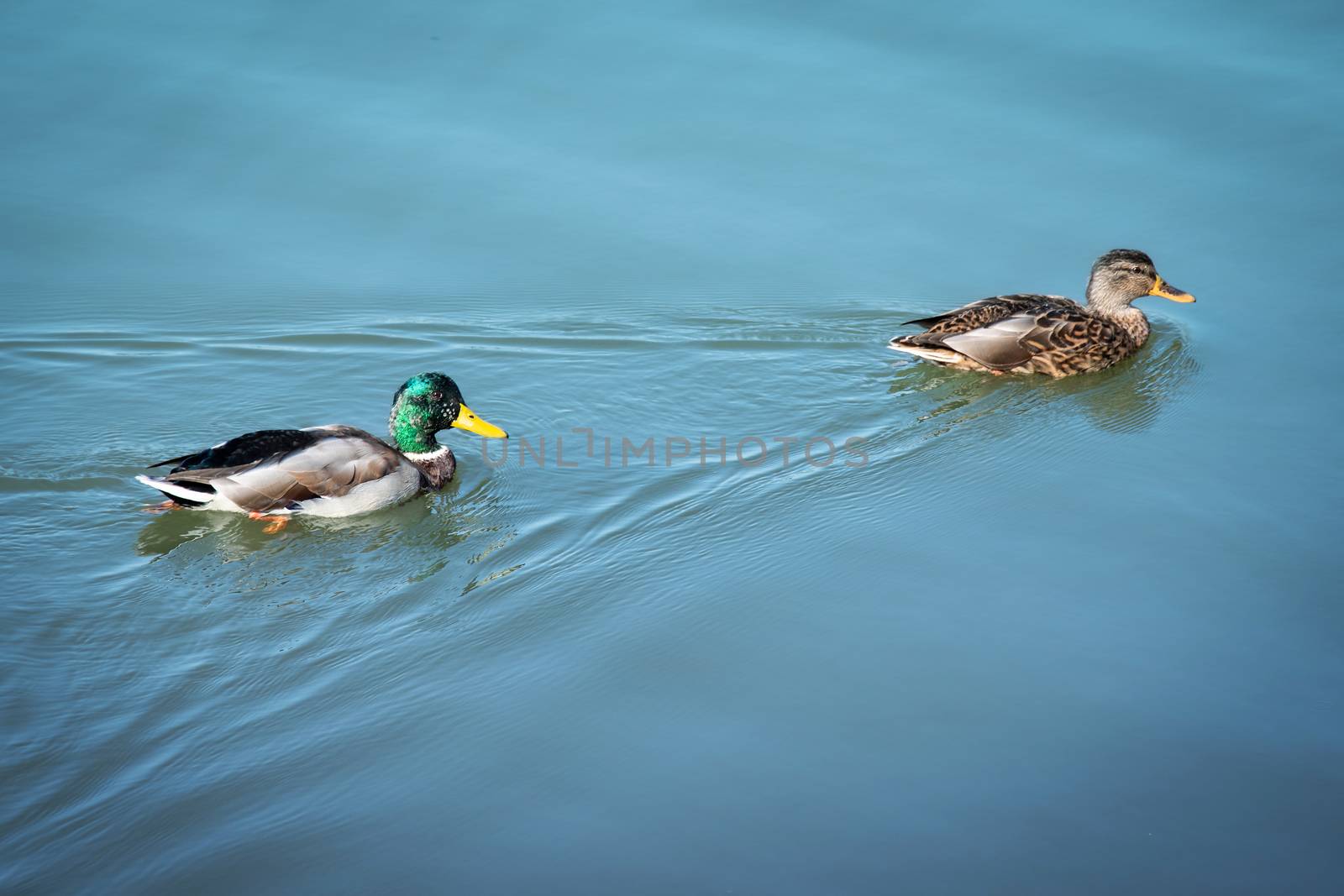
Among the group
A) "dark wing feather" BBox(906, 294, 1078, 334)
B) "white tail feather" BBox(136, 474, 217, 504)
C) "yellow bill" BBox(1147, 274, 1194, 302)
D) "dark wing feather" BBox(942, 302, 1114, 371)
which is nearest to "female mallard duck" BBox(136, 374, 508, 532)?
"white tail feather" BBox(136, 474, 217, 504)

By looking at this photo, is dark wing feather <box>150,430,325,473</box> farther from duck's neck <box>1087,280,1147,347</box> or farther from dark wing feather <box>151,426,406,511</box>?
duck's neck <box>1087,280,1147,347</box>

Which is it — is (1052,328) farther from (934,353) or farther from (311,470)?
(311,470)

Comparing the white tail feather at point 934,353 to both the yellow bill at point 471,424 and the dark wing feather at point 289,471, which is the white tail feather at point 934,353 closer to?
the yellow bill at point 471,424

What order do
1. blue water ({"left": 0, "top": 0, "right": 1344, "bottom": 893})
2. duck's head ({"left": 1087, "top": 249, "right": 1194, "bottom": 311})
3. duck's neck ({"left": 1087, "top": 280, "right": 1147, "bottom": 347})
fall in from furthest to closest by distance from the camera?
duck's neck ({"left": 1087, "top": 280, "right": 1147, "bottom": 347}) < duck's head ({"left": 1087, "top": 249, "right": 1194, "bottom": 311}) < blue water ({"left": 0, "top": 0, "right": 1344, "bottom": 893})

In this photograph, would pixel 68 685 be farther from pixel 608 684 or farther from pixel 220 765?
pixel 608 684

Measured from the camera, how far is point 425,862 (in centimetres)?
401

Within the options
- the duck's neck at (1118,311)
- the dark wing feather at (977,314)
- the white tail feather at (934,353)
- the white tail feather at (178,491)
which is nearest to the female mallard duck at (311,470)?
the white tail feather at (178,491)

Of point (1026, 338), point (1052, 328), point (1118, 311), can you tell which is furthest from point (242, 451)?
point (1118, 311)

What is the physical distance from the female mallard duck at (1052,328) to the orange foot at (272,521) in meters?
3.96

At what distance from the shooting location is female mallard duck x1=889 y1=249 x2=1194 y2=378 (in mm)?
8188

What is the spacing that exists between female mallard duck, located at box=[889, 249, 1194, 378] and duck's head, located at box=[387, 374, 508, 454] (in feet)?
9.30

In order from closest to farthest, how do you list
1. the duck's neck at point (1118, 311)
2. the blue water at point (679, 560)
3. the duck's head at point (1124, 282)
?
1. the blue water at point (679, 560)
2. the duck's head at point (1124, 282)
3. the duck's neck at point (1118, 311)

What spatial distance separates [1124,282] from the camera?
27.9ft

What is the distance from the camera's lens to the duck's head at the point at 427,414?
7355 millimetres
